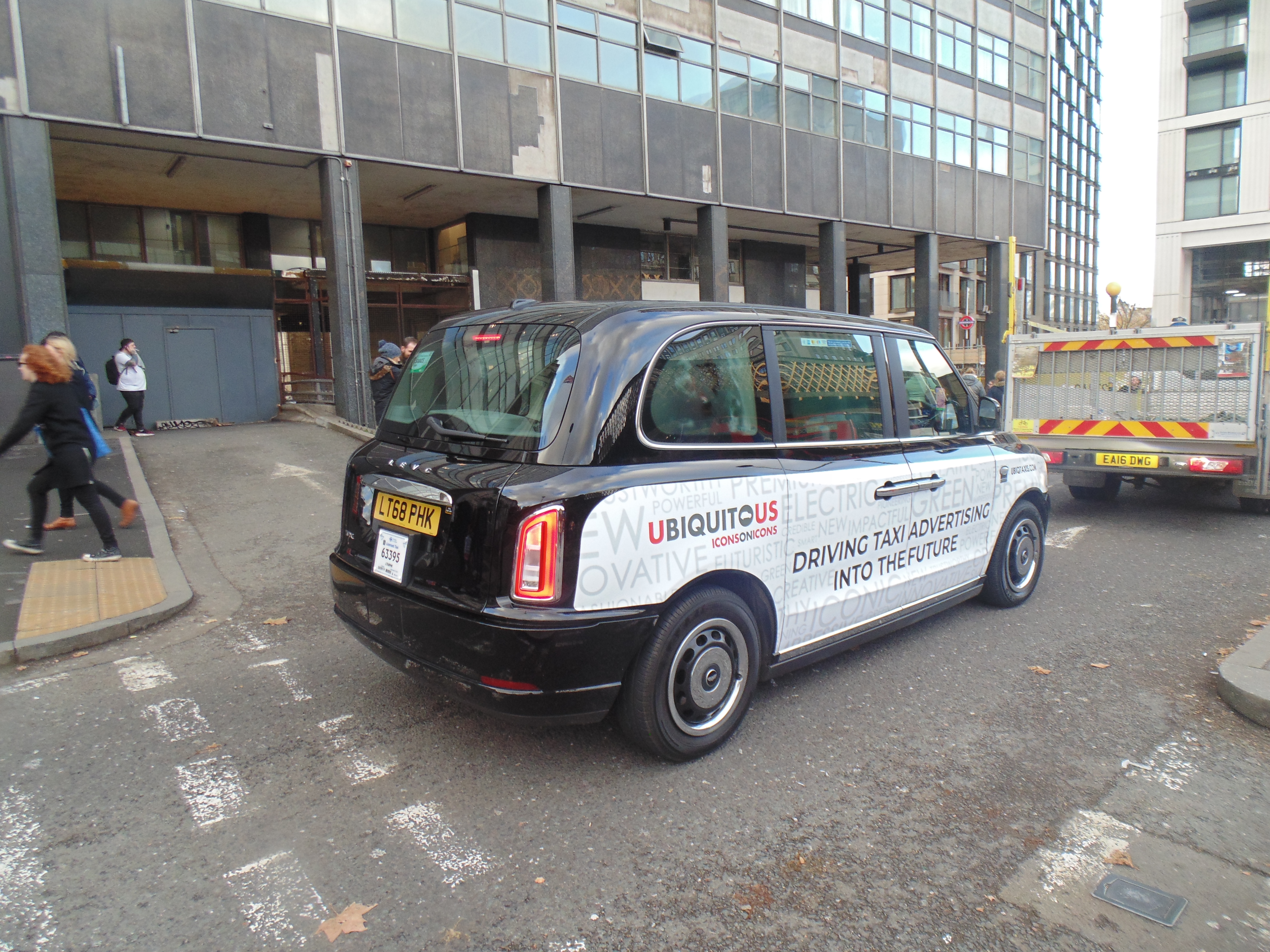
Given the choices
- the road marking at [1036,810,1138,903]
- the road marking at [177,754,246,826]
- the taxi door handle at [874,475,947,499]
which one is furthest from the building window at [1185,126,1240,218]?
the road marking at [177,754,246,826]

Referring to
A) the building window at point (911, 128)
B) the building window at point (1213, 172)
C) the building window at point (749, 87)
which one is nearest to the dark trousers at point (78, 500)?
the building window at point (749, 87)

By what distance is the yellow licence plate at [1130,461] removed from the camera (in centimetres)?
826

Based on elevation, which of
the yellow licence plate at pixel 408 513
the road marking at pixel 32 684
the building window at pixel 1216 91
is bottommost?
the road marking at pixel 32 684

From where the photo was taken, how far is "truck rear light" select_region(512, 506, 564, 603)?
2.98 meters

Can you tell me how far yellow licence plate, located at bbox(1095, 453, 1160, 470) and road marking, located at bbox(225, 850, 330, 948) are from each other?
851 centimetres

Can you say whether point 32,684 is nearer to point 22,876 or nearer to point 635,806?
point 22,876

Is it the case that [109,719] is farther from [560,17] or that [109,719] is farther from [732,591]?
[560,17]

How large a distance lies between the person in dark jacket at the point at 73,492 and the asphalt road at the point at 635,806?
235 cm

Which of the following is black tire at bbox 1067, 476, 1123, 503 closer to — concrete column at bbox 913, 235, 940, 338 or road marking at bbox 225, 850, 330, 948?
road marking at bbox 225, 850, 330, 948

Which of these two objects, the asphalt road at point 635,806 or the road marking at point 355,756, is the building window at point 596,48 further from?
the road marking at point 355,756

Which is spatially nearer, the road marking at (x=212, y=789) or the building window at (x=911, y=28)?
the road marking at (x=212, y=789)

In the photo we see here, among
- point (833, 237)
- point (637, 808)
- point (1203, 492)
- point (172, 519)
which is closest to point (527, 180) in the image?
point (833, 237)

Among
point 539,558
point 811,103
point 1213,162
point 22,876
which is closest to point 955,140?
point 811,103

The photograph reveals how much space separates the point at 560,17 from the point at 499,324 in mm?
16950
